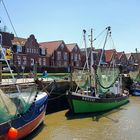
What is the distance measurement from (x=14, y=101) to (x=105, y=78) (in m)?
16.0

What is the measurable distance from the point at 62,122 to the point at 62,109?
6.61 m

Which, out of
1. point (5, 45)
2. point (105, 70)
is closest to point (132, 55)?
point (5, 45)

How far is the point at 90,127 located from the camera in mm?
23109

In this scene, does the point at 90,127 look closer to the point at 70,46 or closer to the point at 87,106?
the point at 87,106

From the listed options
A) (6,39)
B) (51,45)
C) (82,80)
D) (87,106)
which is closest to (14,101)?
(87,106)

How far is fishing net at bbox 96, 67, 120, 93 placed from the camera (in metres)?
30.9

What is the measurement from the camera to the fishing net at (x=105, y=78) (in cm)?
3089

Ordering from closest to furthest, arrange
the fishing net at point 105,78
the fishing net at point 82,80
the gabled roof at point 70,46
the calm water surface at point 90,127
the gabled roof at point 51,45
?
the calm water surface at point 90,127 < the fishing net at point 105,78 < the fishing net at point 82,80 < the gabled roof at point 51,45 < the gabled roof at point 70,46

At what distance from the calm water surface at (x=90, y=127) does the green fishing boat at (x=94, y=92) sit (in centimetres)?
87

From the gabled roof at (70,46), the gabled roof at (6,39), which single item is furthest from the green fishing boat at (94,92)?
the gabled roof at (70,46)

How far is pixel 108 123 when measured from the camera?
80.7 ft

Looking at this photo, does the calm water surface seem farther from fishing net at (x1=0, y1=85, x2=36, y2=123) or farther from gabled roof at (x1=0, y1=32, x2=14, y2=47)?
gabled roof at (x1=0, y1=32, x2=14, y2=47)

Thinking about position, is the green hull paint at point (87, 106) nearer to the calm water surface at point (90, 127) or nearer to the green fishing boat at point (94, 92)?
the green fishing boat at point (94, 92)

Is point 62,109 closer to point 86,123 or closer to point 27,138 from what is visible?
point 86,123
